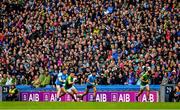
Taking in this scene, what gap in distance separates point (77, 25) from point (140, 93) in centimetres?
887

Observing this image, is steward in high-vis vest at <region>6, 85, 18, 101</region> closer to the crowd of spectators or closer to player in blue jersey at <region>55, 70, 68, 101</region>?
the crowd of spectators

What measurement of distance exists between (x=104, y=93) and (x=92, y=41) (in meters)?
4.76

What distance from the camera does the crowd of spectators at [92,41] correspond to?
97.3 ft

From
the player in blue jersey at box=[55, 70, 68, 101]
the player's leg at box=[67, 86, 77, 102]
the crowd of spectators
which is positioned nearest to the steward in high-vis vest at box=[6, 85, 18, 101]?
the crowd of spectators

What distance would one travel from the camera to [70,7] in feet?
119

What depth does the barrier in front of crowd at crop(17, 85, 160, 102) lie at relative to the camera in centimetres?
2811

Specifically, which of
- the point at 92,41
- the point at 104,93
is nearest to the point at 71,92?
the point at 104,93

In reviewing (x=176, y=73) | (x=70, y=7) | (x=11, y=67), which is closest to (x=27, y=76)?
(x=11, y=67)

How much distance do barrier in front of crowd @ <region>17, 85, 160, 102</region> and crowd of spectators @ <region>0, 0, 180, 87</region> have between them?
544 millimetres

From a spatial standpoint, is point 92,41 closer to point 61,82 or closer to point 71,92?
point 61,82

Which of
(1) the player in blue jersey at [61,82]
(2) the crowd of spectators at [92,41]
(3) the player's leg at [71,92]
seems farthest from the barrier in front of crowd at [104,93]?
(3) the player's leg at [71,92]

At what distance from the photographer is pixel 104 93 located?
28.8 meters

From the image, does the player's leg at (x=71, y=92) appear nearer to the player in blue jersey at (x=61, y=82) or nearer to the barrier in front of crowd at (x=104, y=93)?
the player in blue jersey at (x=61, y=82)

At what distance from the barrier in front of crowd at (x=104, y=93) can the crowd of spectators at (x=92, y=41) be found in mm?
544
